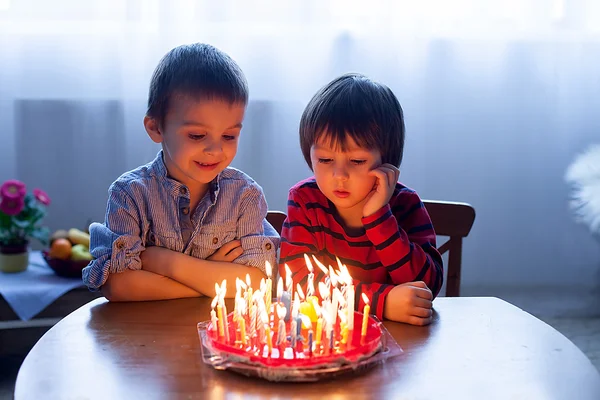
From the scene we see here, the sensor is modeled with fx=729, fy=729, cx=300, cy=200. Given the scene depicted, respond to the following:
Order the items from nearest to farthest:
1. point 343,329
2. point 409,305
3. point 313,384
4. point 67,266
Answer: point 313,384 → point 343,329 → point 409,305 → point 67,266

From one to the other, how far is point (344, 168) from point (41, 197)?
1645 millimetres

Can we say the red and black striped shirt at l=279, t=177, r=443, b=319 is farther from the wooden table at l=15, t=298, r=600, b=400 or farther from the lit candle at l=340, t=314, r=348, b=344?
the lit candle at l=340, t=314, r=348, b=344

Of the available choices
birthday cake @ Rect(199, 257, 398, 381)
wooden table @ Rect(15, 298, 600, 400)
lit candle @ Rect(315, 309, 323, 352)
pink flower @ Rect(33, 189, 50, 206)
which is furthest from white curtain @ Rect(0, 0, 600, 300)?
lit candle @ Rect(315, 309, 323, 352)

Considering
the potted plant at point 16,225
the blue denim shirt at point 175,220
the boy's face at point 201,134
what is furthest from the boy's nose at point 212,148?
the potted plant at point 16,225

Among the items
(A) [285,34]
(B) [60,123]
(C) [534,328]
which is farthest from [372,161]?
(B) [60,123]

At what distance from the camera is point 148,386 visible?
885 mm

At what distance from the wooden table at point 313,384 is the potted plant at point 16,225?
1428 mm

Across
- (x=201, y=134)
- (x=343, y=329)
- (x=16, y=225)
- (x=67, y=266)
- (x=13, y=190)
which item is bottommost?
(x=67, y=266)

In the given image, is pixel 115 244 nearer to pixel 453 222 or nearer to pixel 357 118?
pixel 357 118

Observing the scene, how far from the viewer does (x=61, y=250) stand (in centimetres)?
245

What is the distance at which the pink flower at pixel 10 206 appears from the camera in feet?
8.16

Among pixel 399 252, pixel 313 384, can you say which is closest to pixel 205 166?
pixel 399 252

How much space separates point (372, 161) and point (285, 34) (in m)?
1.64

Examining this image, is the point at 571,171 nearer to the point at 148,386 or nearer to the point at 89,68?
the point at 89,68
